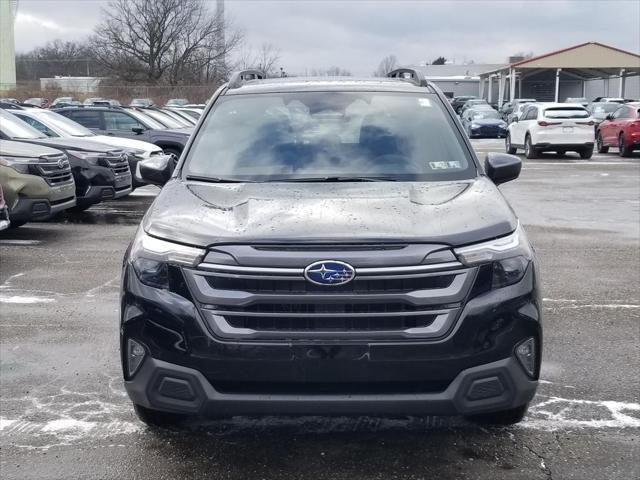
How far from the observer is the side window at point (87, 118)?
1628 centimetres

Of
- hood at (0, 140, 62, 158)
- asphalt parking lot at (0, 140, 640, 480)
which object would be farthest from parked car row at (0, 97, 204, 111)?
asphalt parking lot at (0, 140, 640, 480)

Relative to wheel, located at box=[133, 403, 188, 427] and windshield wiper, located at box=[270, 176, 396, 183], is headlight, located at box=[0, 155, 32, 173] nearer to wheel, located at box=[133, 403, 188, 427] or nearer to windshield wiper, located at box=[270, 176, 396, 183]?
windshield wiper, located at box=[270, 176, 396, 183]

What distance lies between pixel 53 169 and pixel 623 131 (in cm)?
1949

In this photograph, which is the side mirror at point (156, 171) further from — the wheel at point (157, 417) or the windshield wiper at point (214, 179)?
the wheel at point (157, 417)

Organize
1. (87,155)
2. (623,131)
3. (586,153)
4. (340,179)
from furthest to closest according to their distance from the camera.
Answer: (623,131), (586,153), (87,155), (340,179)

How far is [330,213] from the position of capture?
3650mm

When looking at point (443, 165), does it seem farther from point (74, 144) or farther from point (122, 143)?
point (122, 143)

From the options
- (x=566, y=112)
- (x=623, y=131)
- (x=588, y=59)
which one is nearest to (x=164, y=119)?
(x=566, y=112)

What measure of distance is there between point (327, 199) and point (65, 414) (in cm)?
194

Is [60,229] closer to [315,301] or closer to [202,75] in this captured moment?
[315,301]

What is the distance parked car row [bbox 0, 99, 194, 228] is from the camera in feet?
32.1

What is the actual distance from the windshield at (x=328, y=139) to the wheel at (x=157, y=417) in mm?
1339

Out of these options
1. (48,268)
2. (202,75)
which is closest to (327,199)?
(48,268)

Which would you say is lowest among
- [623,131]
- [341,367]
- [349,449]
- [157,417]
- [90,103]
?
[349,449]
